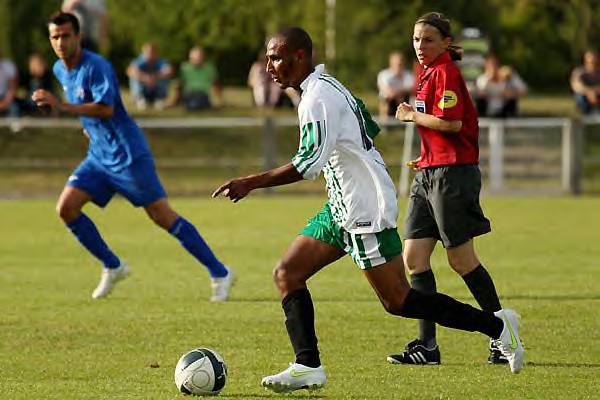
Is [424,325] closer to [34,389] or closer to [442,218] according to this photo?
[442,218]

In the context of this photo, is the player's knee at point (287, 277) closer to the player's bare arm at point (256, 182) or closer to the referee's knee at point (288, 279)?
the referee's knee at point (288, 279)

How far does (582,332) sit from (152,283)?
168 inches

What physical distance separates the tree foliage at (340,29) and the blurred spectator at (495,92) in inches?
155

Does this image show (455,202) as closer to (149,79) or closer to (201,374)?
(201,374)

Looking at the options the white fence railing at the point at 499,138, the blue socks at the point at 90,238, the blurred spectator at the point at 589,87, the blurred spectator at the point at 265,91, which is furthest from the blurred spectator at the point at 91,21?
the blue socks at the point at 90,238

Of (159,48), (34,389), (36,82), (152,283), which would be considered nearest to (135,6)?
(159,48)

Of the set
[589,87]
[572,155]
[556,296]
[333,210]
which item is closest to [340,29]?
[589,87]

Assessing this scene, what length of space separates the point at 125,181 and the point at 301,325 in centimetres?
407

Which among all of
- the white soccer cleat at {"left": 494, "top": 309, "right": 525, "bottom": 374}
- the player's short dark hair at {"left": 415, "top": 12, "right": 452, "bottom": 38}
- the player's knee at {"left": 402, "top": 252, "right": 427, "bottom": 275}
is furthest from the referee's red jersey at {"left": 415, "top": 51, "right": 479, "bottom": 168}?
the white soccer cleat at {"left": 494, "top": 309, "right": 525, "bottom": 374}

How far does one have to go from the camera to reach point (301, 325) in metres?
7.70

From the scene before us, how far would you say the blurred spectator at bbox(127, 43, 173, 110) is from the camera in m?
29.6

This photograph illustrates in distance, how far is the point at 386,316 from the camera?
1056 centimetres

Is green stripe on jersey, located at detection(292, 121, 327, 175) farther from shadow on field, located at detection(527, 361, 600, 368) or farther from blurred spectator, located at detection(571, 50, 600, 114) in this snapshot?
blurred spectator, located at detection(571, 50, 600, 114)

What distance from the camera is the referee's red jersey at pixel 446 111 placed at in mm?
8570
